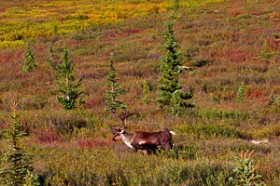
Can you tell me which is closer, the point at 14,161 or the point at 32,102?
the point at 14,161

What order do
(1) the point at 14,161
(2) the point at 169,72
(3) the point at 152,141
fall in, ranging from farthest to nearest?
Answer: (2) the point at 169,72 → (3) the point at 152,141 → (1) the point at 14,161

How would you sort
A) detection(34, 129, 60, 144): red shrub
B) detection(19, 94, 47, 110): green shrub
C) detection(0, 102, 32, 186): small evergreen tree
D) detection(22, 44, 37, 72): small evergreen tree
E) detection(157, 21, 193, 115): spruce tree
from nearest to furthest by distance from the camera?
1. detection(0, 102, 32, 186): small evergreen tree
2. detection(34, 129, 60, 144): red shrub
3. detection(157, 21, 193, 115): spruce tree
4. detection(19, 94, 47, 110): green shrub
5. detection(22, 44, 37, 72): small evergreen tree

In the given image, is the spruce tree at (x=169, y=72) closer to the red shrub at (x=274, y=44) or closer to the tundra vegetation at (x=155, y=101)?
the tundra vegetation at (x=155, y=101)

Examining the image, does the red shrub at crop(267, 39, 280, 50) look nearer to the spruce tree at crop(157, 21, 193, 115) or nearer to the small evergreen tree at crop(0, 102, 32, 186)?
the spruce tree at crop(157, 21, 193, 115)

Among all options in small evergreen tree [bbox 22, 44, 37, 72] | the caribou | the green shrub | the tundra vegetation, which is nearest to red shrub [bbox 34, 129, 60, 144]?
the tundra vegetation

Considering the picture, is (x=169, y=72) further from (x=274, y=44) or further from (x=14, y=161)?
(x=274, y=44)

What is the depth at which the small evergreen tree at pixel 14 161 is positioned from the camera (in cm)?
695

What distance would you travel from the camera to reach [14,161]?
7070 millimetres

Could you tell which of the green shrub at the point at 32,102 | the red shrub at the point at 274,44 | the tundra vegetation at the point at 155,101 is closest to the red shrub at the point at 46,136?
the tundra vegetation at the point at 155,101

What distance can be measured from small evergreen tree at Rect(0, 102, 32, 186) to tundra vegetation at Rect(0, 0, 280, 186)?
159mm

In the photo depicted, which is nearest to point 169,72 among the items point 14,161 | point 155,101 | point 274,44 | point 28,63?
point 155,101

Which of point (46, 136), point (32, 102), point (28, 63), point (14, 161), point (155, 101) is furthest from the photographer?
point (28, 63)

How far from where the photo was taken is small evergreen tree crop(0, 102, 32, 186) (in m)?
6.95

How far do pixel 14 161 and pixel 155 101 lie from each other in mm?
15101
